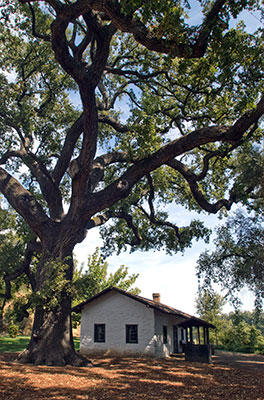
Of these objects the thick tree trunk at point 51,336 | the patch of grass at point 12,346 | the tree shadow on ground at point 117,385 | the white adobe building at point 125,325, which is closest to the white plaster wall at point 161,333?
the white adobe building at point 125,325

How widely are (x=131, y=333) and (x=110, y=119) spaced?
14449 mm

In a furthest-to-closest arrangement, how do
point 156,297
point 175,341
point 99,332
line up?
1. point 156,297
2. point 175,341
3. point 99,332

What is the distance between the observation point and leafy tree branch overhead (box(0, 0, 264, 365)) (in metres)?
10.5

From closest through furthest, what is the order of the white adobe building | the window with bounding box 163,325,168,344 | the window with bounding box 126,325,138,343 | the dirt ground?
the dirt ground
the white adobe building
the window with bounding box 126,325,138,343
the window with bounding box 163,325,168,344

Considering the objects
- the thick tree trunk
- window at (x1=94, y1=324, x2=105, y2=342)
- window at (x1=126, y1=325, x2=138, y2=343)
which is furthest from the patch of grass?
the thick tree trunk

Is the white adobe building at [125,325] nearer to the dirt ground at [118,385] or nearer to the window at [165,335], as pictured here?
the window at [165,335]

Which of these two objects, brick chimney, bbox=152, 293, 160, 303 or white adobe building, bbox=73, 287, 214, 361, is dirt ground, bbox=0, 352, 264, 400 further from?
brick chimney, bbox=152, 293, 160, 303

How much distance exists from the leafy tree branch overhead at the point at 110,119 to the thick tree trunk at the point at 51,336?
5cm

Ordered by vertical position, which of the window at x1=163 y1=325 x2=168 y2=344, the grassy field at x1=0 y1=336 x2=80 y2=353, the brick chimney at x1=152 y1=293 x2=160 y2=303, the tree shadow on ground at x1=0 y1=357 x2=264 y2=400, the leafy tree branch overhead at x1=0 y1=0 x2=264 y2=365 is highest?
the leafy tree branch overhead at x1=0 y1=0 x2=264 y2=365

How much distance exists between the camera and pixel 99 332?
22781 millimetres

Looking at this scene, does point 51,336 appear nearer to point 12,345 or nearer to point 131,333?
point 131,333

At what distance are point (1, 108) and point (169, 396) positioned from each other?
48.6ft

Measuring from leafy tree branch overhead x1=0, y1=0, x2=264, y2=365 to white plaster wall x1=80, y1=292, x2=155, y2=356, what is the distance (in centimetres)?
458

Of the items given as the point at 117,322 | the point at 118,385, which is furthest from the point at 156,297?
the point at 118,385
